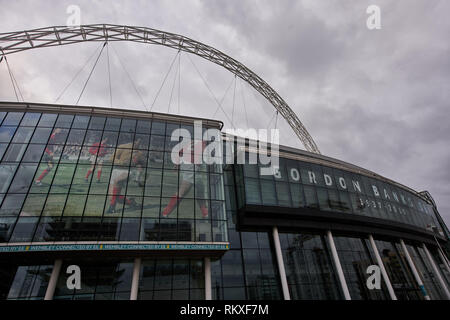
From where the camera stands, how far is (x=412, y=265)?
3259cm

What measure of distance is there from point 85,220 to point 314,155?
30151 millimetres

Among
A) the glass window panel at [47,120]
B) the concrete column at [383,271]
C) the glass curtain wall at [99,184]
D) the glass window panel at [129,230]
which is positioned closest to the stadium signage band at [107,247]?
the glass curtain wall at [99,184]

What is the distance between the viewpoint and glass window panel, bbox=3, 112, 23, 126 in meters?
22.1

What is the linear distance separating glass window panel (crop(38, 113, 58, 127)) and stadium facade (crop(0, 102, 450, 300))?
98 millimetres

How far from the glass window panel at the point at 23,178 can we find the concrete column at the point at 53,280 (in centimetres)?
708

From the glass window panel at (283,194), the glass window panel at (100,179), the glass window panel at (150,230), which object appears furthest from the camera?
the glass window panel at (283,194)

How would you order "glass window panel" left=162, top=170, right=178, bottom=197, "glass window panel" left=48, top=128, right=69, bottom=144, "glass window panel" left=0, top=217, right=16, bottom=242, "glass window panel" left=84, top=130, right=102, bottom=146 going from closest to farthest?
"glass window panel" left=0, top=217, right=16, bottom=242 → "glass window panel" left=162, top=170, right=178, bottom=197 → "glass window panel" left=48, top=128, right=69, bottom=144 → "glass window panel" left=84, top=130, right=102, bottom=146

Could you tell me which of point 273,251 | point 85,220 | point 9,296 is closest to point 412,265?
point 273,251

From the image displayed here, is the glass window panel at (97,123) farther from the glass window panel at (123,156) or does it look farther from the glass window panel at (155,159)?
the glass window panel at (155,159)

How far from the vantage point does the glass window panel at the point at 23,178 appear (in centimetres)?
1848

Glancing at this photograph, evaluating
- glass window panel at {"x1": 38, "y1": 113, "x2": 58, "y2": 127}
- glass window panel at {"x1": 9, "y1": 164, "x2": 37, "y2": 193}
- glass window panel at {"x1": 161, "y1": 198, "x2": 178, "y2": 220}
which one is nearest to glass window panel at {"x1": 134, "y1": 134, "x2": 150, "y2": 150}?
glass window panel at {"x1": 161, "y1": 198, "x2": 178, "y2": 220}

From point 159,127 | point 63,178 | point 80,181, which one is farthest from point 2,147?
point 159,127

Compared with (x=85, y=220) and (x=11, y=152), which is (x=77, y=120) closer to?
(x=11, y=152)

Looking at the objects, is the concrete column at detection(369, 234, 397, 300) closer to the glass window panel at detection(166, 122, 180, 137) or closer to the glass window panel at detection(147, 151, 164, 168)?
the glass window panel at detection(147, 151, 164, 168)
